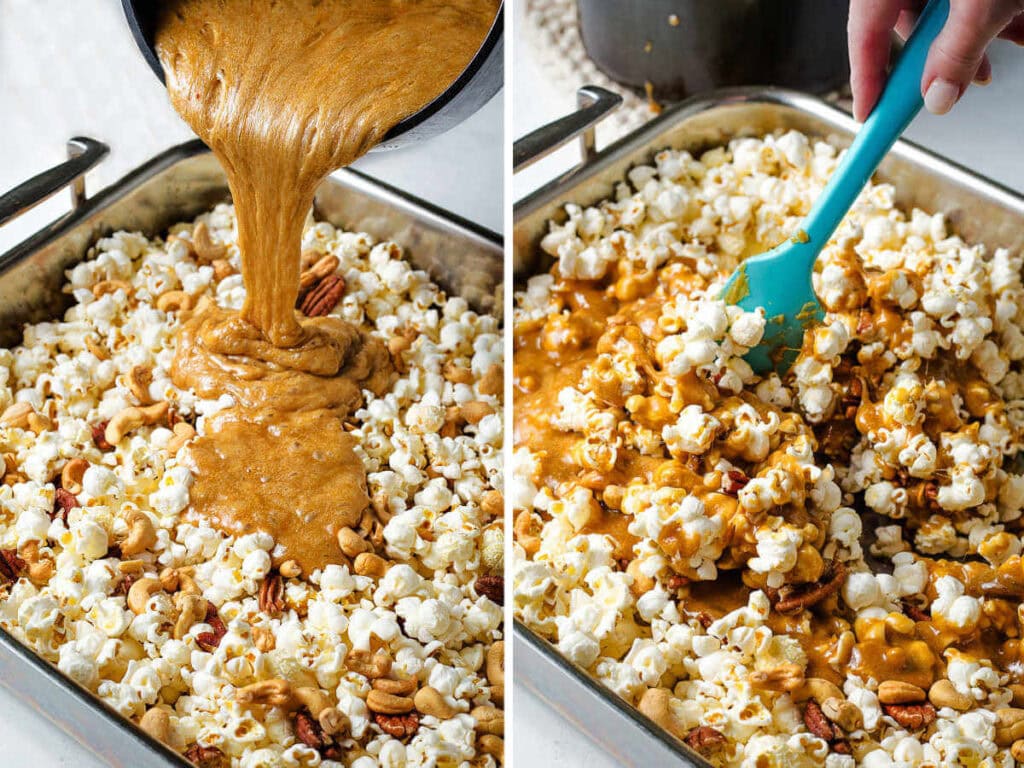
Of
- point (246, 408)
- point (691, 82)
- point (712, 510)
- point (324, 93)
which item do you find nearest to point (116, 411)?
point (246, 408)

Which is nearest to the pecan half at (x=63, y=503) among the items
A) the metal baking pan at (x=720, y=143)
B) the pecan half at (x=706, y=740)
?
the metal baking pan at (x=720, y=143)

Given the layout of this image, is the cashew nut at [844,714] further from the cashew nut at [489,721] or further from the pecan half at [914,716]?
A: the cashew nut at [489,721]

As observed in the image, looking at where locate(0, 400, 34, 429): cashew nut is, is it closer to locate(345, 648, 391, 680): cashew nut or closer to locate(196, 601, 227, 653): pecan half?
locate(196, 601, 227, 653): pecan half

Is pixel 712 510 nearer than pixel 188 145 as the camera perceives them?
Yes

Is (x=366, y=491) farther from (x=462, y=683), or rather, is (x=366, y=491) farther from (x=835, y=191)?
(x=835, y=191)

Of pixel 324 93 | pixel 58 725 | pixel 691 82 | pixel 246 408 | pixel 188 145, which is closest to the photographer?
pixel 58 725

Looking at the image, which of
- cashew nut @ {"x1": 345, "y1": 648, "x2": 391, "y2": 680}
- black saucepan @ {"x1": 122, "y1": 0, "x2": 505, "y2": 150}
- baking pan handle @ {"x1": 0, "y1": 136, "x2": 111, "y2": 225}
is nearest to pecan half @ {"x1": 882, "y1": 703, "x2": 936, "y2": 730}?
cashew nut @ {"x1": 345, "y1": 648, "x2": 391, "y2": 680}

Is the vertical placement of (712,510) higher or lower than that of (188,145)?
lower
